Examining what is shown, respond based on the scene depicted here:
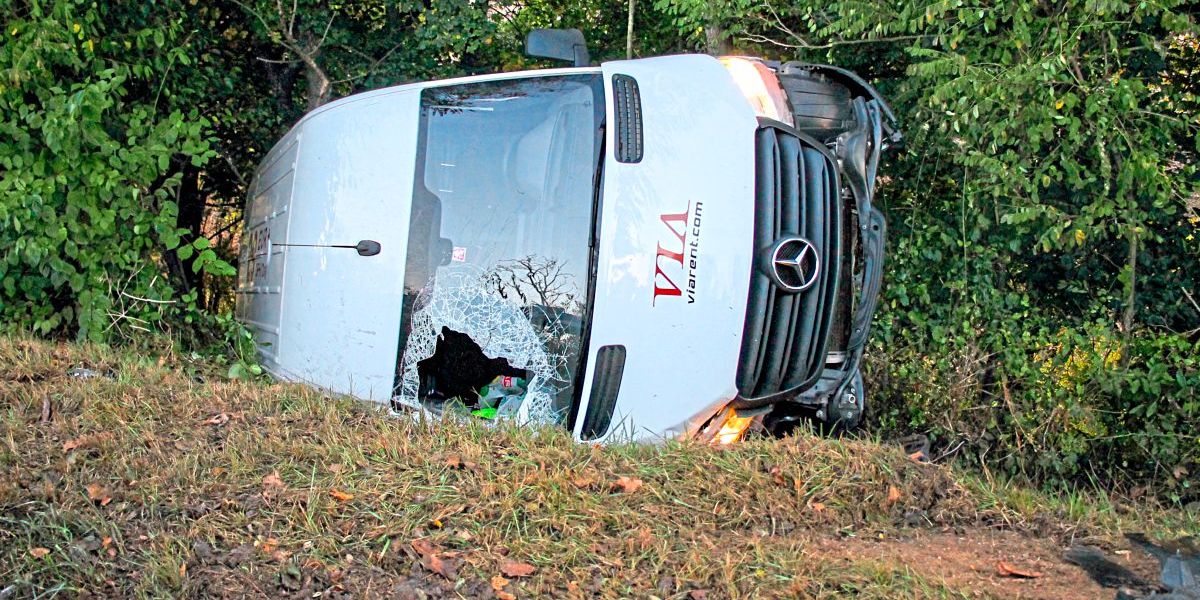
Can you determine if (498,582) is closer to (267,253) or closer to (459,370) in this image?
(459,370)

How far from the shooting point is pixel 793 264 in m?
4.96

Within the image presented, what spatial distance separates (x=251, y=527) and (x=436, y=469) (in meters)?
0.71

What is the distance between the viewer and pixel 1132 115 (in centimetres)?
572

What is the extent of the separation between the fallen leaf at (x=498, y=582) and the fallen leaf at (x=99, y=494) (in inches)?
57.4

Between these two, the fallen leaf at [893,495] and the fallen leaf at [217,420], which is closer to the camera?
the fallen leaf at [893,495]

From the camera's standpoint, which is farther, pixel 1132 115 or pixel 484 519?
pixel 1132 115

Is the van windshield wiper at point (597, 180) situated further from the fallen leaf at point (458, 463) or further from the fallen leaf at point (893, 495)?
the fallen leaf at point (893, 495)

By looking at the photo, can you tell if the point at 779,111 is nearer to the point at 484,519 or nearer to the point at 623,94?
the point at 623,94

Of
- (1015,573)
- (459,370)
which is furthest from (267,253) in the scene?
(1015,573)

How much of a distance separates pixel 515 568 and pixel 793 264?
2.02 metres

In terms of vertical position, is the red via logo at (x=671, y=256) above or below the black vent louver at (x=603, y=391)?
above

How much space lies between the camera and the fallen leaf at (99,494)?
3.95 meters

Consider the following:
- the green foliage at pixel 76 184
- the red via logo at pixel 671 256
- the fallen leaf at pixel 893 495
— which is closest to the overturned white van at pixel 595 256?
the red via logo at pixel 671 256

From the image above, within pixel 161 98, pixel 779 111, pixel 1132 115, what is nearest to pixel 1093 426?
pixel 1132 115
